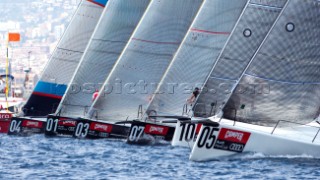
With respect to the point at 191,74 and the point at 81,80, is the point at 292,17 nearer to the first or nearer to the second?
the point at 191,74

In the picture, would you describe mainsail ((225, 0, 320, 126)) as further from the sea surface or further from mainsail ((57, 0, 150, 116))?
mainsail ((57, 0, 150, 116))

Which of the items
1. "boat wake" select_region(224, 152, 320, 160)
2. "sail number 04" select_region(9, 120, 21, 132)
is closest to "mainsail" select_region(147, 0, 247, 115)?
"boat wake" select_region(224, 152, 320, 160)

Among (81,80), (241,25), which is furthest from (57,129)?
(241,25)

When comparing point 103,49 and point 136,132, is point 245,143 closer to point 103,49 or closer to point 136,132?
point 136,132

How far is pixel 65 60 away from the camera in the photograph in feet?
120

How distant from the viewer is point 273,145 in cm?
2553

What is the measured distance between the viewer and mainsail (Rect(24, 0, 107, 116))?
36188 mm

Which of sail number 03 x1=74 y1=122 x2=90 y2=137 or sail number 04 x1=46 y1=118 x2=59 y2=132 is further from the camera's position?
sail number 04 x1=46 y1=118 x2=59 y2=132

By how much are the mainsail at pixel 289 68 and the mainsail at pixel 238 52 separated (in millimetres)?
766

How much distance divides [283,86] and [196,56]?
5058mm

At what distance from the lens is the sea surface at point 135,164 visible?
2350 cm

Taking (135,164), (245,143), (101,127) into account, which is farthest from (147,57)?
(245,143)

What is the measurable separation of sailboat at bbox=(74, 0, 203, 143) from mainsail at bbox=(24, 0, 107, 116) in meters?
3.87

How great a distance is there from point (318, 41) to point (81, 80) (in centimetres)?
1026
